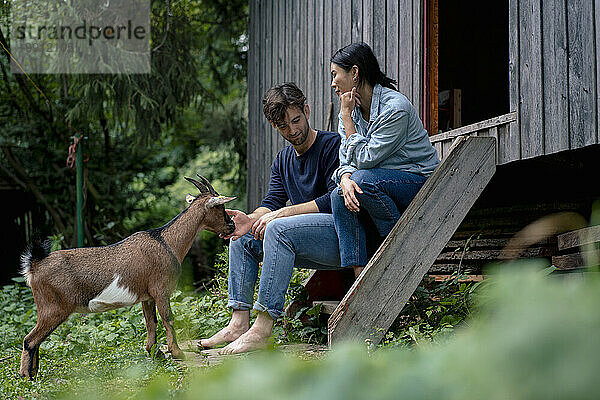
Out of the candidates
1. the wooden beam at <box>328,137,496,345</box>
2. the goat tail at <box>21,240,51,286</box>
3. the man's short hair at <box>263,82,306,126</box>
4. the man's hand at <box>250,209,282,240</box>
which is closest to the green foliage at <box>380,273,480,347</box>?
the wooden beam at <box>328,137,496,345</box>

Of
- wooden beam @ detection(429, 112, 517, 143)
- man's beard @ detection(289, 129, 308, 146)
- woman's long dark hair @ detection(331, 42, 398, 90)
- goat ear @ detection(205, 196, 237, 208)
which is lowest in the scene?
goat ear @ detection(205, 196, 237, 208)

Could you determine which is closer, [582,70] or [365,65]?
[582,70]

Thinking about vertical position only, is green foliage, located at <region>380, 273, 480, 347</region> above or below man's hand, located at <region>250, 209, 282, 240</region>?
below

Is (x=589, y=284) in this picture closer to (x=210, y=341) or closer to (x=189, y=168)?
(x=210, y=341)

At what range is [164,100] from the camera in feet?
36.2

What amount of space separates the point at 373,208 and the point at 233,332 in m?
1.10

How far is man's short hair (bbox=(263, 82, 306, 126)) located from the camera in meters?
3.95

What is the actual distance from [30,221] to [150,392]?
12.3 m

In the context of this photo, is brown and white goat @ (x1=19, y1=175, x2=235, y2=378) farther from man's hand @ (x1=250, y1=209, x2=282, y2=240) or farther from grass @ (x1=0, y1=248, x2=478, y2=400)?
man's hand @ (x1=250, y1=209, x2=282, y2=240)

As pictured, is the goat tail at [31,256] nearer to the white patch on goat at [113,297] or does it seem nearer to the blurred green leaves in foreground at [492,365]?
the white patch on goat at [113,297]

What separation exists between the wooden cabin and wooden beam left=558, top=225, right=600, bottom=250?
0.32 feet

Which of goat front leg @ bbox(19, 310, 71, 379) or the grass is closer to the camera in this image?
the grass

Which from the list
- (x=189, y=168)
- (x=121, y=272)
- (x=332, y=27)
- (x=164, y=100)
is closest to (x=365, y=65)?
(x=121, y=272)

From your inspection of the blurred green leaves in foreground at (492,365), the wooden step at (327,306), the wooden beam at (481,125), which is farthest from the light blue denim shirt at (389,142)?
the blurred green leaves in foreground at (492,365)
